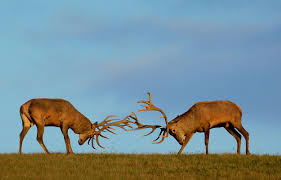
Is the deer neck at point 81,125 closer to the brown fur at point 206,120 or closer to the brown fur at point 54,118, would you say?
the brown fur at point 54,118

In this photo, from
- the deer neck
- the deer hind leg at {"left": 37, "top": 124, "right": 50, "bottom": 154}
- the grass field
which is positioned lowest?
A: the grass field

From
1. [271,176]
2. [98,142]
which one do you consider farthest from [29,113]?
[271,176]

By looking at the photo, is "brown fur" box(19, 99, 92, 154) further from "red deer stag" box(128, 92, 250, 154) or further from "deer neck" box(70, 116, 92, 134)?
"red deer stag" box(128, 92, 250, 154)

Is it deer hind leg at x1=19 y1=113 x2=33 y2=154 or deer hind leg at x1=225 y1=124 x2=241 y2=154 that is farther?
deer hind leg at x1=225 y1=124 x2=241 y2=154

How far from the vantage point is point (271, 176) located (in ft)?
39.1

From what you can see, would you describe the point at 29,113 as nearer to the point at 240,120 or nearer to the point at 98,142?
the point at 98,142

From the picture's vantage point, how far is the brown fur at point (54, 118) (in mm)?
16812

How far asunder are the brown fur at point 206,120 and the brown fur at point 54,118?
4.17 m

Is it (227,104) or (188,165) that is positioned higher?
(227,104)

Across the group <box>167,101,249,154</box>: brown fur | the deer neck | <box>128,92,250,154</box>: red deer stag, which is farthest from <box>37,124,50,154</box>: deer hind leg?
<box>167,101,249,154</box>: brown fur

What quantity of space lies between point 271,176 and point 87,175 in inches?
219

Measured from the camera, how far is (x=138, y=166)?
13.5m

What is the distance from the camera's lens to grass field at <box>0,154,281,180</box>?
1194cm

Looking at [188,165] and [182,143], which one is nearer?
[188,165]
